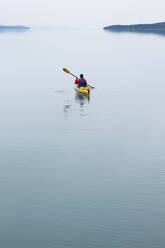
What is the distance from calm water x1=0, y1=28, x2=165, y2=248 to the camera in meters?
11.1

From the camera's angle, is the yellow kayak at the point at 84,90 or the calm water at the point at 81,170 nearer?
the calm water at the point at 81,170

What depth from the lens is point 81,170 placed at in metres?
15.6

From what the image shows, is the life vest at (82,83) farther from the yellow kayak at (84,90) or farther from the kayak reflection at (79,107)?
the kayak reflection at (79,107)

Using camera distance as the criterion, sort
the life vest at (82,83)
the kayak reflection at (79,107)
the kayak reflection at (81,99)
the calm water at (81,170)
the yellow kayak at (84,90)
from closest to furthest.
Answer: the calm water at (81,170), the kayak reflection at (79,107), the kayak reflection at (81,99), the life vest at (82,83), the yellow kayak at (84,90)

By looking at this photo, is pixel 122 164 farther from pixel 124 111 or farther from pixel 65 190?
pixel 124 111

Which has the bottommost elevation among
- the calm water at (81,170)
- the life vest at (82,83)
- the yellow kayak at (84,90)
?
the calm water at (81,170)

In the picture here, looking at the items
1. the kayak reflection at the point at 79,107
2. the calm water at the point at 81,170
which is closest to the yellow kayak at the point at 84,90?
the kayak reflection at the point at 79,107

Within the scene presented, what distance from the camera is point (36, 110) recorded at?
26.0m

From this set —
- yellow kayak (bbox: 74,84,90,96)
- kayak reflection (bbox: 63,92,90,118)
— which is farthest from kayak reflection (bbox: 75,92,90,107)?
yellow kayak (bbox: 74,84,90,96)

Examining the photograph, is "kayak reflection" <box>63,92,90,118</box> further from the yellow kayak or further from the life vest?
the life vest

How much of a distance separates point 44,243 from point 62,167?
558cm

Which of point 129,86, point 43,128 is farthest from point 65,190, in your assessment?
point 129,86

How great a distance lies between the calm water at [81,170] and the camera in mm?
11109

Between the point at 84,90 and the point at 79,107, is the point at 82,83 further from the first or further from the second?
the point at 79,107
